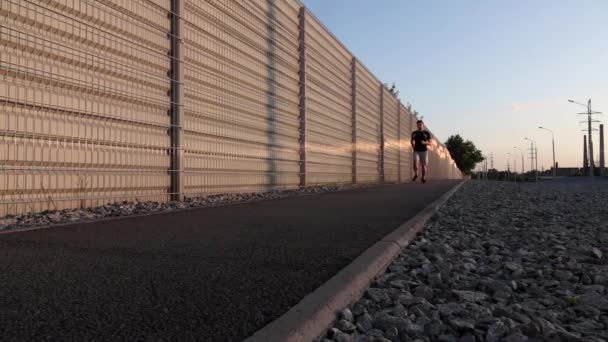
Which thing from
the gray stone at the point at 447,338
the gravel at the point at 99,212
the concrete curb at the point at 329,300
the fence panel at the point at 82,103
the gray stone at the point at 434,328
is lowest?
the gray stone at the point at 447,338

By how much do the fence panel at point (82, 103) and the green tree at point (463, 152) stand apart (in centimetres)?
8546

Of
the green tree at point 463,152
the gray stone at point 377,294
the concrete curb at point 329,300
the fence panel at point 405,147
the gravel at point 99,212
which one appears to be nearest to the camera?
the concrete curb at point 329,300

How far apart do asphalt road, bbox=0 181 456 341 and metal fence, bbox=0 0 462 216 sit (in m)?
1.11

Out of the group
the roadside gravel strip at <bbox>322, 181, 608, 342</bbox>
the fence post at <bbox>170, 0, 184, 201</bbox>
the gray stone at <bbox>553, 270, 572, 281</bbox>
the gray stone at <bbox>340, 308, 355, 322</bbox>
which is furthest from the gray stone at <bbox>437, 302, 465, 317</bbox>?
the fence post at <bbox>170, 0, 184, 201</bbox>

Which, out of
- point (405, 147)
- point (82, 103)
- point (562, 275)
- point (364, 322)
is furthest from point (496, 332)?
point (405, 147)

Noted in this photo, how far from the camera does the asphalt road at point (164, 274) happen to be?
1.85m

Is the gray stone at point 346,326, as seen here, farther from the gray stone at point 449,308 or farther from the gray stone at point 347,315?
the gray stone at point 449,308

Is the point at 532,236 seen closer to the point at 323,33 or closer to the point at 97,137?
A: the point at 97,137

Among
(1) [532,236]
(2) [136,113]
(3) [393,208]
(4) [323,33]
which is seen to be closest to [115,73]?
(2) [136,113]

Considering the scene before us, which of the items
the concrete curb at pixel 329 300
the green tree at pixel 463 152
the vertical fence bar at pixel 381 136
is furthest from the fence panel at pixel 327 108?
the green tree at pixel 463 152

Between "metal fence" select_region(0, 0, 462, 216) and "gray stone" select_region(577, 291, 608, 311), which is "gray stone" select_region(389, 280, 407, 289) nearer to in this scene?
"gray stone" select_region(577, 291, 608, 311)

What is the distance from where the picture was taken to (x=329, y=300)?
2.16 m

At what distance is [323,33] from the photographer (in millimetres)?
12594

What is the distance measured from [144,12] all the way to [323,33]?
23.3 ft
